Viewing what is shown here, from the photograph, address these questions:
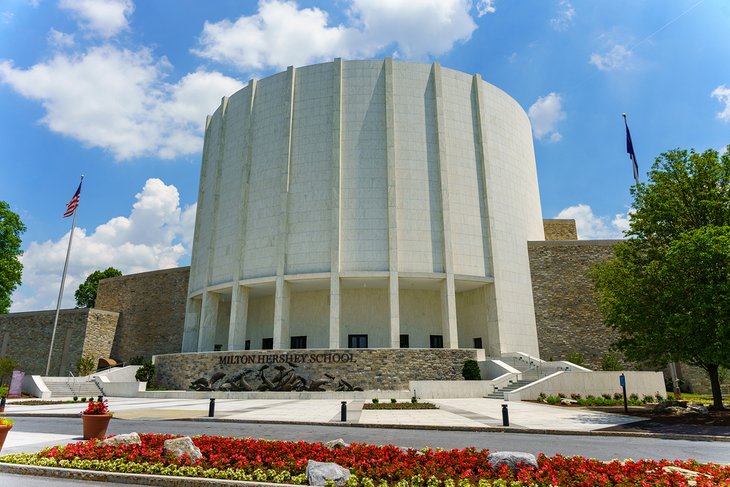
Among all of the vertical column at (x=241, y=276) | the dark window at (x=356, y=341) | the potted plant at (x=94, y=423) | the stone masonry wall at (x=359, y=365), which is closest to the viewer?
the potted plant at (x=94, y=423)

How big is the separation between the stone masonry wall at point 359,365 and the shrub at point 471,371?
320 mm

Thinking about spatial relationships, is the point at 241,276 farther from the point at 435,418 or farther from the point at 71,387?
the point at 435,418

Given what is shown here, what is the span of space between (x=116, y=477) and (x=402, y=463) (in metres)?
5.02

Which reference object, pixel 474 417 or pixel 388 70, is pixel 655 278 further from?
pixel 388 70

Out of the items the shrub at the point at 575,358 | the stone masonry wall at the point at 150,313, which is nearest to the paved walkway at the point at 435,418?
the shrub at the point at 575,358

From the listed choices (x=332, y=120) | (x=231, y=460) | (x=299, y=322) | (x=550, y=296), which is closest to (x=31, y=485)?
(x=231, y=460)

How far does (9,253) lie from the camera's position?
41719mm

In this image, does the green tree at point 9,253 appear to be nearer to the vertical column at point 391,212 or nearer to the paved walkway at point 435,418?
the paved walkway at point 435,418

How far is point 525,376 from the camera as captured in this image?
90.4ft

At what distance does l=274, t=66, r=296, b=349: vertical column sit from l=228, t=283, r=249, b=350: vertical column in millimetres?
3536

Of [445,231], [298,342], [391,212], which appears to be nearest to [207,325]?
[298,342]

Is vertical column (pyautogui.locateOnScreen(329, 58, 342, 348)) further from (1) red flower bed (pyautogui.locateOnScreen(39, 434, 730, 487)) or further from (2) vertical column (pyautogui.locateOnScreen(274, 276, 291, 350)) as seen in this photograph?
(1) red flower bed (pyautogui.locateOnScreen(39, 434, 730, 487))

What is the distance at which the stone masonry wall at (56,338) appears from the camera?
42.6 metres

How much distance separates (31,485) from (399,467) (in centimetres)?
612
